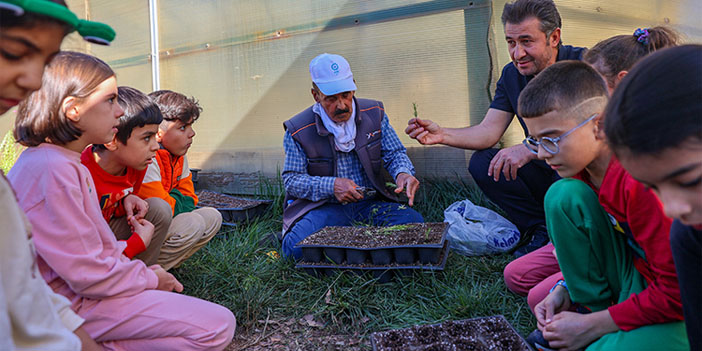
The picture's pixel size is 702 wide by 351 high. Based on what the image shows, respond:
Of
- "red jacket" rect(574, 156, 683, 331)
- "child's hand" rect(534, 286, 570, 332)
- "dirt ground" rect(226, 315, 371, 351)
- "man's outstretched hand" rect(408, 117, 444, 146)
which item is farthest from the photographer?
"man's outstretched hand" rect(408, 117, 444, 146)

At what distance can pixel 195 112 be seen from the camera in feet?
11.1

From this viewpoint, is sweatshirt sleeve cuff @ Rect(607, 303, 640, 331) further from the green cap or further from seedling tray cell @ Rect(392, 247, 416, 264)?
the green cap

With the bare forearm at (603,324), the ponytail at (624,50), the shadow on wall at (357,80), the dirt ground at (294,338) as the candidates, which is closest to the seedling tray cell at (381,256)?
the dirt ground at (294,338)

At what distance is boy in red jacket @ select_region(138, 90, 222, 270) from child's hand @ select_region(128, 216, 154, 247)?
0.33 meters

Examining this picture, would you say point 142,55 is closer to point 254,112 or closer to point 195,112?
point 254,112

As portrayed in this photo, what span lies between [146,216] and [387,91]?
2.48 meters

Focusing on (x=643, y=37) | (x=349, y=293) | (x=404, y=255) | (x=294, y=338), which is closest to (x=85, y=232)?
(x=294, y=338)

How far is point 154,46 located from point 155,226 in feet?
12.3

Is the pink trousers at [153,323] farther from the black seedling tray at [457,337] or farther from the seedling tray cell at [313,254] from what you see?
the seedling tray cell at [313,254]

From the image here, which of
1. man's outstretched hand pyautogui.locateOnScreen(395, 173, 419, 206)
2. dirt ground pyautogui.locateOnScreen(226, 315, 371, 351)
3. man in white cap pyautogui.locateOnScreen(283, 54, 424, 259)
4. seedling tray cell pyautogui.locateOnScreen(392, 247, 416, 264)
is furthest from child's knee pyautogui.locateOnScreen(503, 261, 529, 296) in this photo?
man in white cap pyautogui.locateOnScreen(283, 54, 424, 259)

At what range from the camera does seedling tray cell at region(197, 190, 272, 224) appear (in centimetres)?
421

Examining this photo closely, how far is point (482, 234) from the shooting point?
3.26 m

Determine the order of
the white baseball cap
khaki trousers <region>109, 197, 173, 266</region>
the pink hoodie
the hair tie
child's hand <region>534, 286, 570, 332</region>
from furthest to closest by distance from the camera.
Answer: the white baseball cap → khaki trousers <region>109, 197, 173, 266</region> → the hair tie → child's hand <region>534, 286, 570, 332</region> → the pink hoodie

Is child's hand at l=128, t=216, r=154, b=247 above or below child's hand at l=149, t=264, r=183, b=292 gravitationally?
above
